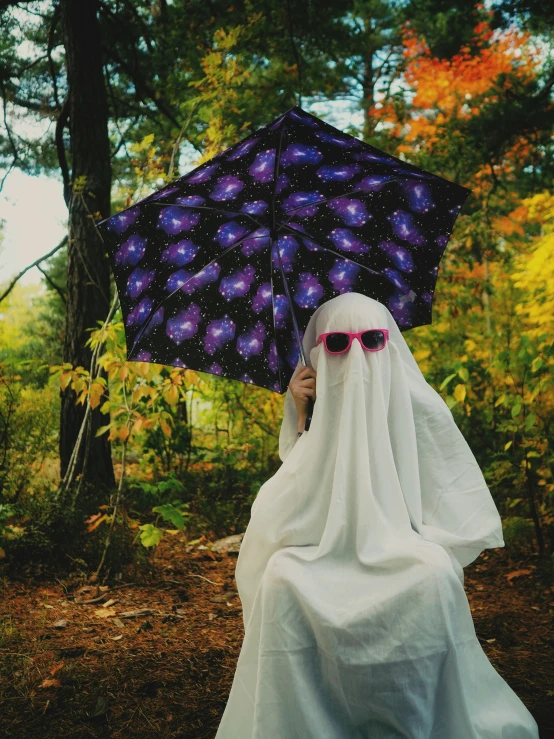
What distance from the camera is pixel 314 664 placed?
214 cm

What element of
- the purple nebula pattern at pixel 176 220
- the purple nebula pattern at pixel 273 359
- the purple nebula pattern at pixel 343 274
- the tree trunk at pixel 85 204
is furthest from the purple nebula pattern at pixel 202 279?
the tree trunk at pixel 85 204

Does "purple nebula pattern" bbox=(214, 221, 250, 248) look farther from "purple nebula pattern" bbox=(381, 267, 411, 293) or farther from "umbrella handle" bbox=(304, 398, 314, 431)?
"umbrella handle" bbox=(304, 398, 314, 431)

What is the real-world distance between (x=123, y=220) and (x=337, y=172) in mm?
1009

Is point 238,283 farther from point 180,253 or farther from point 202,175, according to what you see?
point 202,175

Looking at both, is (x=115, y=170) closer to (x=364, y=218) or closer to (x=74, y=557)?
(x=74, y=557)

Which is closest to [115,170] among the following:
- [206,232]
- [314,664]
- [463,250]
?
[463,250]

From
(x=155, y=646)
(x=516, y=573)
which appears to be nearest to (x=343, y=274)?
(x=155, y=646)

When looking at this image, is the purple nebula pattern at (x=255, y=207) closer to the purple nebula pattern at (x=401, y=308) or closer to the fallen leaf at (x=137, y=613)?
the purple nebula pattern at (x=401, y=308)

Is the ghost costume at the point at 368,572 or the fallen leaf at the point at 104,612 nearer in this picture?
the ghost costume at the point at 368,572

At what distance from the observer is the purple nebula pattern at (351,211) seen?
3.00 metres

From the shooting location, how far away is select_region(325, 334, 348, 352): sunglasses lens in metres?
2.51

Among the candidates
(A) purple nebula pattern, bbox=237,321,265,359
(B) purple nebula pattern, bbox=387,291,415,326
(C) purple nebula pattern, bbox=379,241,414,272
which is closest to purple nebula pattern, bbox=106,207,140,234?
(A) purple nebula pattern, bbox=237,321,265,359

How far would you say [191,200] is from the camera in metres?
2.87

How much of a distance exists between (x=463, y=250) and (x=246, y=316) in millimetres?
5373
